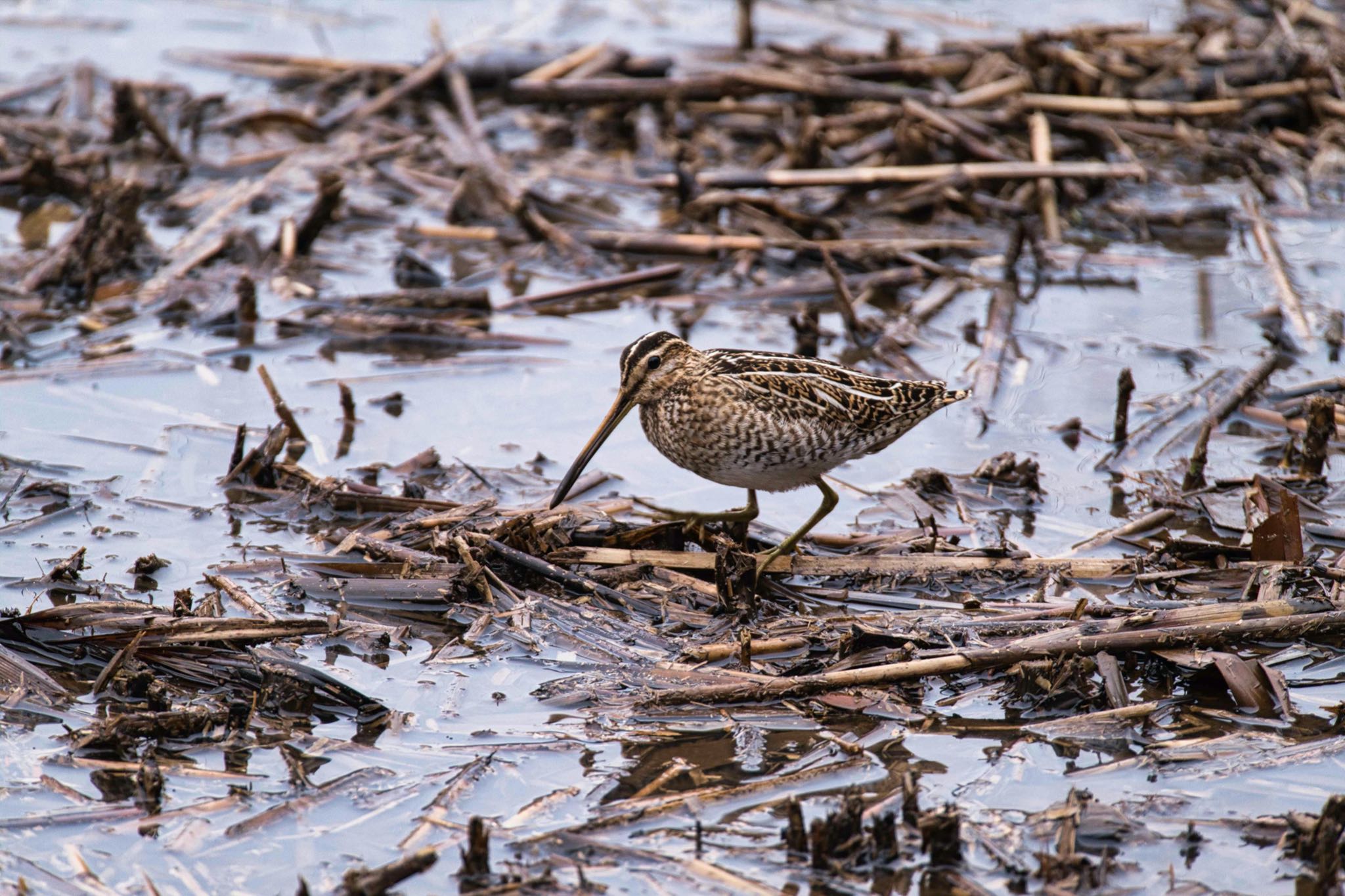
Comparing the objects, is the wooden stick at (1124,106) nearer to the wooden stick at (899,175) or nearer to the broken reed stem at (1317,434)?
the wooden stick at (899,175)

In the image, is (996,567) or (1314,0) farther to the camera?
(1314,0)

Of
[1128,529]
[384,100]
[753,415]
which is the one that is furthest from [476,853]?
[384,100]

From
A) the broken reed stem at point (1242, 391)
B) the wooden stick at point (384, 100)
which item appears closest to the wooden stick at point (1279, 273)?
the broken reed stem at point (1242, 391)

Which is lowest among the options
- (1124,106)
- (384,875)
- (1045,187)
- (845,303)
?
(384,875)

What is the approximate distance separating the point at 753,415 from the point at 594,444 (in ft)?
2.17

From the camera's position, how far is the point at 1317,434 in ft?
20.3

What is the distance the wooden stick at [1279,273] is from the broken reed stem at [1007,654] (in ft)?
10.7

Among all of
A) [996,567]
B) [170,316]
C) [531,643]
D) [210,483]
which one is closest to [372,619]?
[531,643]

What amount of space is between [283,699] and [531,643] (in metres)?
0.87

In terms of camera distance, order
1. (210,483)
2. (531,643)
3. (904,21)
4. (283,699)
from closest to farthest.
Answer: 1. (283,699)
2. (531,643)
3. (210,483)
4. (904,21)

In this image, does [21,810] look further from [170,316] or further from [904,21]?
[904,21]

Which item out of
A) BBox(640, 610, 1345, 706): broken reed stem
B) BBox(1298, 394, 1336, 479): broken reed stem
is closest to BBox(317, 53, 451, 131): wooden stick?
BBox(1298, 394, 1336, 479): broken reed stem

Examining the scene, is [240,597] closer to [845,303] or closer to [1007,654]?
[1007,654]

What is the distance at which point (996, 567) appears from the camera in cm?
551
